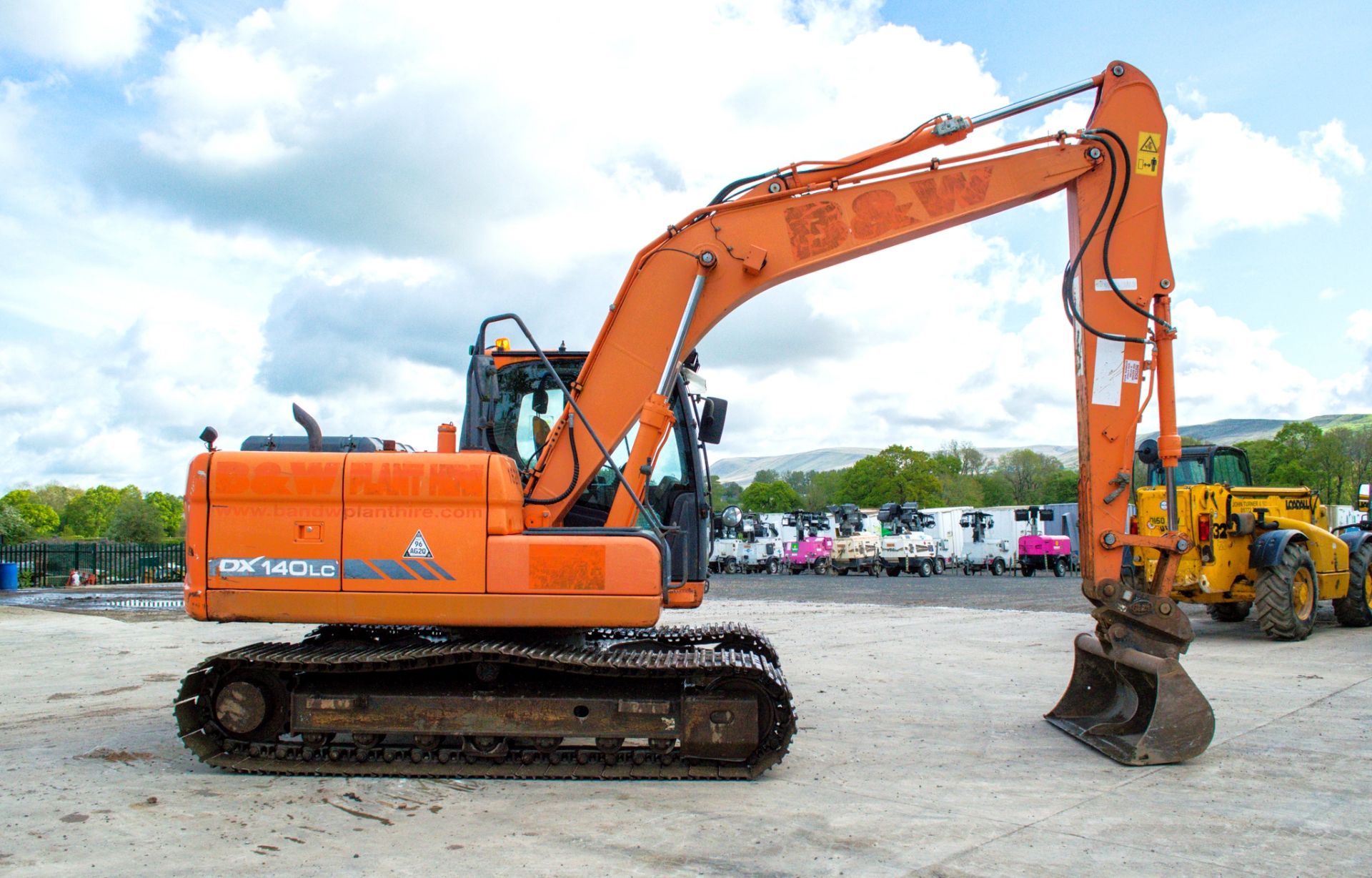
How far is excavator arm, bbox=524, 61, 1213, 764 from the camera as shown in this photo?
6.36 m

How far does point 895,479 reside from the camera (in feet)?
339

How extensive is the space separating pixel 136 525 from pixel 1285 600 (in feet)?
234

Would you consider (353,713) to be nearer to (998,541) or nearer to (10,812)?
(10,812)

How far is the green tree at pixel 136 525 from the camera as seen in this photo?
66000mm

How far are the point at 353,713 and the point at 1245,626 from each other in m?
13.5

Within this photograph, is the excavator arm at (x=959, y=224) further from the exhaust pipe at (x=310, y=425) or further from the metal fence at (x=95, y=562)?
the metal fence at (x=95, y=562)

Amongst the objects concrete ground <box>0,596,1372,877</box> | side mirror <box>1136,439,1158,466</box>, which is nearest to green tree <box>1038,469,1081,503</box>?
side mirror <box>1136,439,1158,466</box>

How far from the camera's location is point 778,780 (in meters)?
5.68

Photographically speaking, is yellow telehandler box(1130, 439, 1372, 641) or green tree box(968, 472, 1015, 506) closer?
yellow telehandler box(1130, 439, 1372, 641)

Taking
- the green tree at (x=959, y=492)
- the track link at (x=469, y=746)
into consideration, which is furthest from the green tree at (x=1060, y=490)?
the track link at (x=469, y=746)

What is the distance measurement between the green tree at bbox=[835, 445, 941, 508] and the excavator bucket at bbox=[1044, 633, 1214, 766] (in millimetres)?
94404

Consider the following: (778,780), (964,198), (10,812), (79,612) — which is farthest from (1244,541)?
(79,612)

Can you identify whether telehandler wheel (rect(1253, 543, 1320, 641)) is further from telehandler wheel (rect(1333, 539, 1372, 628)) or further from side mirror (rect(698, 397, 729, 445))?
side mirror (rect(698, 397, 729, 445))

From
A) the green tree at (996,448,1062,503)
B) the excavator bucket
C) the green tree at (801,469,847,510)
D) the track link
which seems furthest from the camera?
the green tree at (801,469,847,510)
